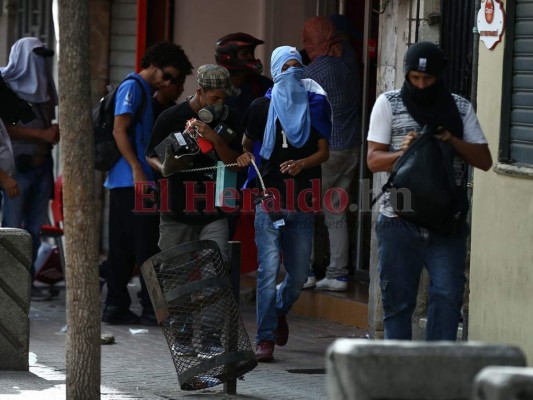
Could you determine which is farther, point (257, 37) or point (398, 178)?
point (257, 37)

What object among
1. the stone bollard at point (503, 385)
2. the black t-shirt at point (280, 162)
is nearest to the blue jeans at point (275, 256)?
the black t-shirt at point (280, 162)

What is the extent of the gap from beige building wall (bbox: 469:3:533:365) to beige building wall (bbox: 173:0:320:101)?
373 centimetres

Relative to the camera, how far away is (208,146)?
8.70m

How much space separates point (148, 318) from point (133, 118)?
1.56 metres

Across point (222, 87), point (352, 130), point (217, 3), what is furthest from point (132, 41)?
point (222, 87)

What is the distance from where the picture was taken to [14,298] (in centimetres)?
839

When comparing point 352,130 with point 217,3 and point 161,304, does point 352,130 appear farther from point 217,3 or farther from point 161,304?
point 161,304

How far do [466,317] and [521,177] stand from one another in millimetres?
1141

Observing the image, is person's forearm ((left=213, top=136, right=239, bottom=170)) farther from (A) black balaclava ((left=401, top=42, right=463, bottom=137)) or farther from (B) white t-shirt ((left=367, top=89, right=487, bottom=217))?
(A) black balaclava ((left=401, top=42, right=463, bottom=137))

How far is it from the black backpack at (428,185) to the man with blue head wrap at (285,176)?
6.37ft

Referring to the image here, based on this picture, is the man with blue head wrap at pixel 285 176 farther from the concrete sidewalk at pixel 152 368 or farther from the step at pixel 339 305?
the step at pixel 339 305

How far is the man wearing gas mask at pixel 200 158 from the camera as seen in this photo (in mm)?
8664

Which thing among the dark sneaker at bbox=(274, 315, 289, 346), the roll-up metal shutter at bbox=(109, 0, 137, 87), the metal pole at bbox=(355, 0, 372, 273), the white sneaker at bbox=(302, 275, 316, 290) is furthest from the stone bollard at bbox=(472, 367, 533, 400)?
the roll-up metal shutter at bbox=(109, 0, 137, 87)

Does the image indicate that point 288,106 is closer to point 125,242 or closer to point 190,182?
point 190,182
